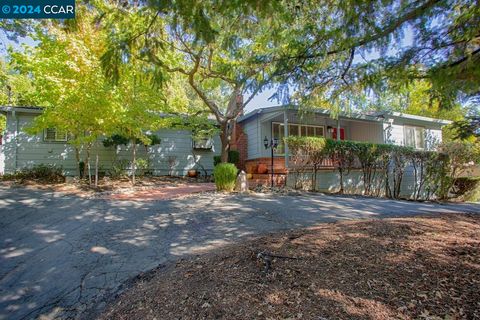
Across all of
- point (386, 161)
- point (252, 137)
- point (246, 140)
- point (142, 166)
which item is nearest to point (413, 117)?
point (386, 161)

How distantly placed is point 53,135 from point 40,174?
87.1 inches

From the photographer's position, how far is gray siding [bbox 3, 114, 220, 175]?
11.7 metres

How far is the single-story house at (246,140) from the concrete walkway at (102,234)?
13.8ft

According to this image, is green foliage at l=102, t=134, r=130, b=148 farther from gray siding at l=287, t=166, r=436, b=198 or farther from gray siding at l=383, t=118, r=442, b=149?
gray siding at l=383, t=118, r=442, b=149

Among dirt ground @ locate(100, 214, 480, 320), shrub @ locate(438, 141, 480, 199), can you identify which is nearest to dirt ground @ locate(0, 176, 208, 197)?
dirt ground @ locate(100, 214, 480, 320)

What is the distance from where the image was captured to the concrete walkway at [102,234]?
2.98 metres

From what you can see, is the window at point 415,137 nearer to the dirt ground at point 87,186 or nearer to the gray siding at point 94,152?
the gray siding at point 94,152

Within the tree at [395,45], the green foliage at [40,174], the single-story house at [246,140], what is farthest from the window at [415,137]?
the green foliage at [40,174]

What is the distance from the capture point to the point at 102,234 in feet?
15.1

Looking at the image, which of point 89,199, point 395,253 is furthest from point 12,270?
point 395,253

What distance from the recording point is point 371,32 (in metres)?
3.92

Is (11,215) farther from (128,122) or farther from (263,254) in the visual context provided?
(263,254)

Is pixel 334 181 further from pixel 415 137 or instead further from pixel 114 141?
pixel 114 141

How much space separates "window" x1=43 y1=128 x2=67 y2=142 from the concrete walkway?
4.98 m
